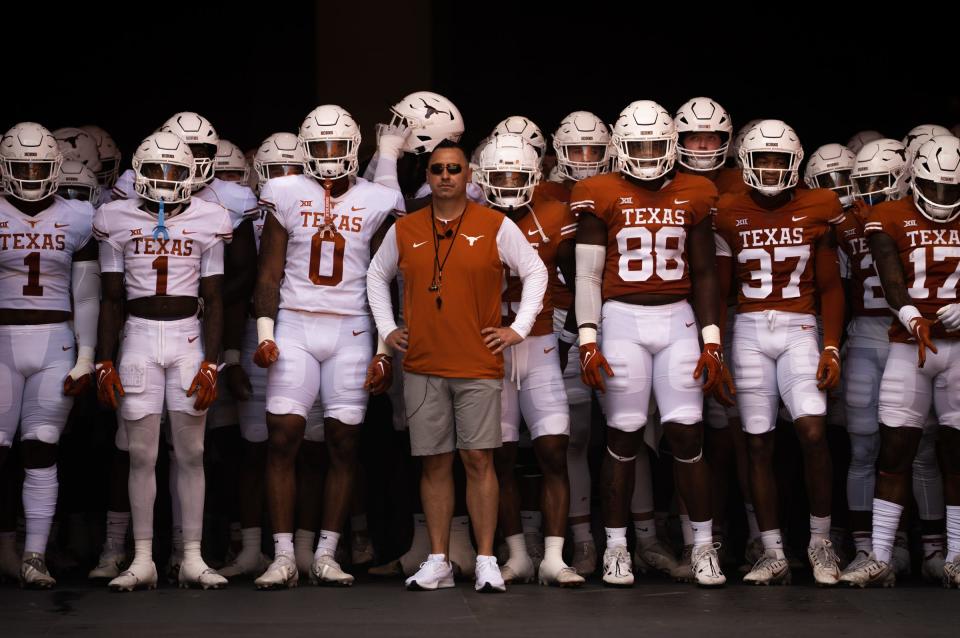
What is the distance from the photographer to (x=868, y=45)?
34.9 ft

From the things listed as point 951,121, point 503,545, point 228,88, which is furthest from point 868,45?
point 503,545

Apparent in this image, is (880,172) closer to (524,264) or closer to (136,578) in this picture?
(524,264)

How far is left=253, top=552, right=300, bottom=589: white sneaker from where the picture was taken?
20.6 feet

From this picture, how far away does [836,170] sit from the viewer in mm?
7359

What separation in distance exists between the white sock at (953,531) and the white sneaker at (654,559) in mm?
1116

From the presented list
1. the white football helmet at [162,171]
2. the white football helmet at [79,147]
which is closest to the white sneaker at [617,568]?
the white football helmet at [162,171]

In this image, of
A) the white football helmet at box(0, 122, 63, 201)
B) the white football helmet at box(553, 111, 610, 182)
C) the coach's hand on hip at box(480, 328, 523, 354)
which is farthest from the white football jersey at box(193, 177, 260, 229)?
the white football helmet at box(553, 111, 610, 182)

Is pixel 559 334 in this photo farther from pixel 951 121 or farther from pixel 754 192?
pixel 951 121

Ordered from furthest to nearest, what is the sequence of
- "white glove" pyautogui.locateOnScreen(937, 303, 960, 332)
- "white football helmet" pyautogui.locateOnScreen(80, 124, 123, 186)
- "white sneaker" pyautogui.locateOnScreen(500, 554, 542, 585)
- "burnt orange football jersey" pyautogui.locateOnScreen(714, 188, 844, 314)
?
1. "white football helmet" pyautogui.locateOnScreen(80, 124, 123, 186)
2. "burnt orange football jersey" pyautogui.locateOnScreen(714, 188, 844, 314)
3. "white sneaker" pyautogui.locateOnScreen(500, 554, 542, 585)
4. "white glove" pyautogui.locateOnScreen(937, 303, 960, 332)

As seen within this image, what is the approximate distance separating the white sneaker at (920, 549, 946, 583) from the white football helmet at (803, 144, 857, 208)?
1.65m

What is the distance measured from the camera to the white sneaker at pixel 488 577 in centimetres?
618

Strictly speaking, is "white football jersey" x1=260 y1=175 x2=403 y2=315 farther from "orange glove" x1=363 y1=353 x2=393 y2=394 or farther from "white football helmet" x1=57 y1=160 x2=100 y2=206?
"white football helmet" x1=57 y1=160 x2=100 y2=206

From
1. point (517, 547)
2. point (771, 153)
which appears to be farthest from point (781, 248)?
point (517, 547)

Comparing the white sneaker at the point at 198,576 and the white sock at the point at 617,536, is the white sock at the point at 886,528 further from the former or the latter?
the white sneaker at the point at 198,576
